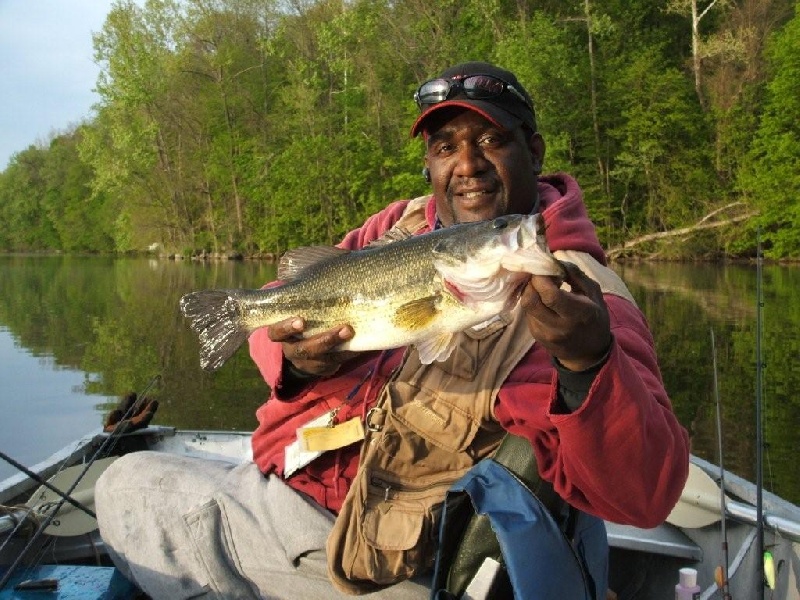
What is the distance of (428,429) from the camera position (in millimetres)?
2518

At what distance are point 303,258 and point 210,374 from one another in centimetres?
970

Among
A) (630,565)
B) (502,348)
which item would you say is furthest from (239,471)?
(630,565)

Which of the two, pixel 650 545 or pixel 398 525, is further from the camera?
pixel 650 545

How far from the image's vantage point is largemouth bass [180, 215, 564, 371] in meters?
2.14

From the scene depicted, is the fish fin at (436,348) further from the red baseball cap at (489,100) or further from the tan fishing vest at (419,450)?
the red baseball cap at (489,100)

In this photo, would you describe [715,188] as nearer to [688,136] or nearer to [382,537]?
[688,136]

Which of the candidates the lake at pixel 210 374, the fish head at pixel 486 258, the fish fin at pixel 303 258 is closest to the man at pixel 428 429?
the fish head at pixel 486 258

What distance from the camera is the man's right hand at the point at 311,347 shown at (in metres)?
2.60

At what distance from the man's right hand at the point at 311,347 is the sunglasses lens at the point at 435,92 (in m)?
1.02

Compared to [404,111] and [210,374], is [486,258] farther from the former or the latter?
[404,111]

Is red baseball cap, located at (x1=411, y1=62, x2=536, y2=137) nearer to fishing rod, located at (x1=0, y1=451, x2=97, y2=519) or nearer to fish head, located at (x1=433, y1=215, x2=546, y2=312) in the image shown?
fish head, located at (x1=433, y1=215, x2=546, y2=312)

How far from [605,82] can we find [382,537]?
35673 mm

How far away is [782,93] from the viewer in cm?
3058

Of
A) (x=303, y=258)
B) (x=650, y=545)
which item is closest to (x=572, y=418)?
(x=303, y=258)
